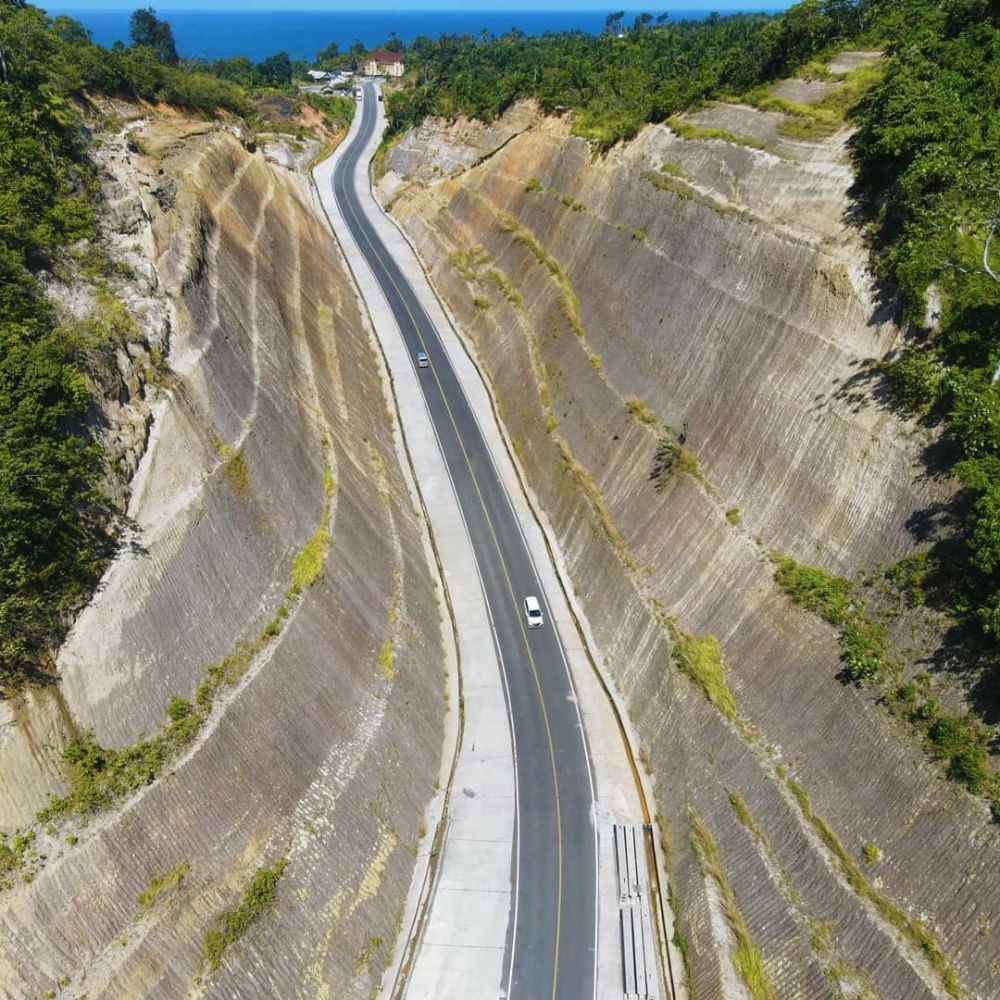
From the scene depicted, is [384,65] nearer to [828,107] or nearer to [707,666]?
[828,107]

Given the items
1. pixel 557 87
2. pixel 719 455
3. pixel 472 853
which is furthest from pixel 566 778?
pixel 557 87

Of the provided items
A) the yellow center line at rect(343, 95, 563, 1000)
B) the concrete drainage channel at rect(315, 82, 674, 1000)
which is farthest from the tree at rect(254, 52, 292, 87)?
the concrete drainage channel at rect(315, 82, 674, 1000)

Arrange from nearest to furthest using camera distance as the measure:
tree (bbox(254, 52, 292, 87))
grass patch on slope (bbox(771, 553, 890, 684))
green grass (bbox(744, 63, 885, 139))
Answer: grass patch on slope (bbox(771, 553, 890, 684))
green grass (bbox(744, 63, 885, 139))
tree (bbox(254, 52, 292, 87))

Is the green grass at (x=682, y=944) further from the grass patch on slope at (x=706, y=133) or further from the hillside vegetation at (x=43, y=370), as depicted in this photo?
the grass patch on slope at (x=706, y=133)

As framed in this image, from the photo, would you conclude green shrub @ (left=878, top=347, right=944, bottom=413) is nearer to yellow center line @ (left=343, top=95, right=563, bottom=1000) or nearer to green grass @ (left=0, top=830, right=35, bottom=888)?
yellow center line @ (left=343, top=95, right=563, bottom=1000)

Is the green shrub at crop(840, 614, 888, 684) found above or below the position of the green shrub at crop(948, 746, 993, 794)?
above

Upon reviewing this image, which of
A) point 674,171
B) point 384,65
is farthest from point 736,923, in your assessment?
point 384,65

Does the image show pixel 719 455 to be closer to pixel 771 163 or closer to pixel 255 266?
pixel 771 163
